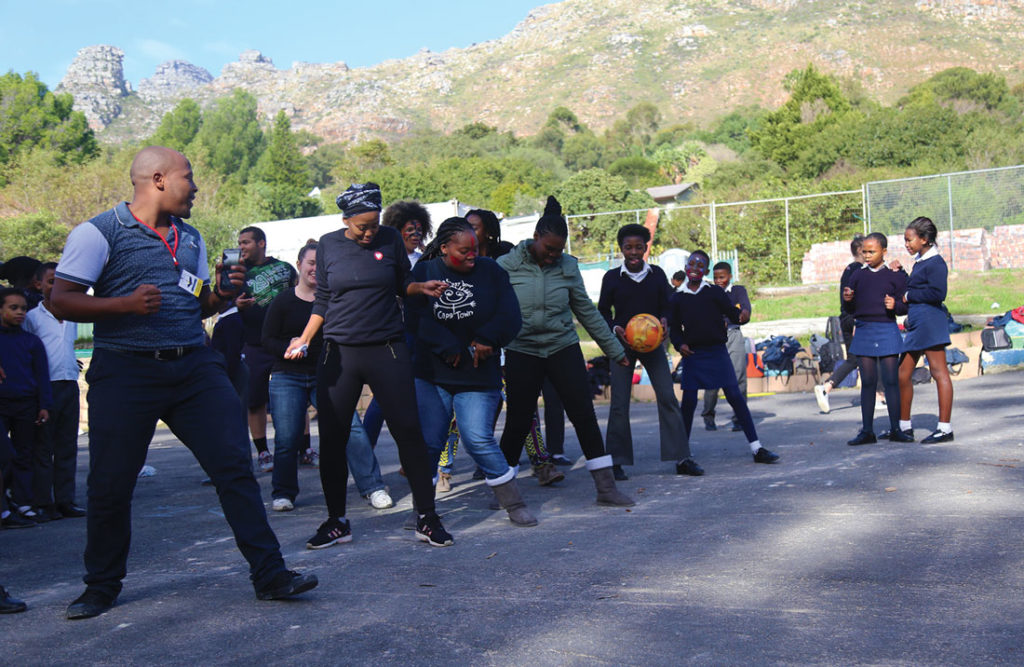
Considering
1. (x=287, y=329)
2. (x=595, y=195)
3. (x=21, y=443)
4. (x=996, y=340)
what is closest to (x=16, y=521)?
(x=21, y=443)

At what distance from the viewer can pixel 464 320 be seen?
6414 mm

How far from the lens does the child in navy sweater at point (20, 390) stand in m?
7.48

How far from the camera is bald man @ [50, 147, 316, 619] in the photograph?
461cm

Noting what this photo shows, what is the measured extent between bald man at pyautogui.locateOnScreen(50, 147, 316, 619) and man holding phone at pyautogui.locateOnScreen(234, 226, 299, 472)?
3091 millimetres

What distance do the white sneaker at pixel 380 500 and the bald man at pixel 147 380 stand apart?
9.12 ft

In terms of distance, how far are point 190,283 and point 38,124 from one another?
8328 cm

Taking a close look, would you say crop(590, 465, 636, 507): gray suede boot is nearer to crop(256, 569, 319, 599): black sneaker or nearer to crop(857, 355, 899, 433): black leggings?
crop(256, 569, 319, 599): black sneaker

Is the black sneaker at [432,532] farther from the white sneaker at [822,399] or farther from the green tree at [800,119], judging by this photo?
the green tree at [800,119]

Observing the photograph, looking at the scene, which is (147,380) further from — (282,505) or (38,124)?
(38,124)

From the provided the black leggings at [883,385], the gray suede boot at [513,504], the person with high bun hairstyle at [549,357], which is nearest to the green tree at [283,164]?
the black leggings at [883,385]

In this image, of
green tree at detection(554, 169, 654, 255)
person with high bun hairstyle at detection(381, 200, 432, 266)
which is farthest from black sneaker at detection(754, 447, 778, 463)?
green tree at detection(554, 169, 654, 255)

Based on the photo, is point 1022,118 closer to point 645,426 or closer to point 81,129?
point 645,426

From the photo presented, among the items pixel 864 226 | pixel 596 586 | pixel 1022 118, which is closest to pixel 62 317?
pixel 596 586

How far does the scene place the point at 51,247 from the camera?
4369 cm
